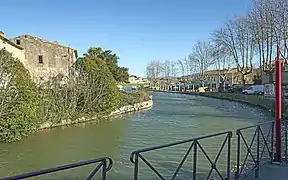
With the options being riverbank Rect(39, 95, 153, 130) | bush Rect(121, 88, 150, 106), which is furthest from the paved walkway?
bush Rect(121, 88, 150, 106)

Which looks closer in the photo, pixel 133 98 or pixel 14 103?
pixel 14 103

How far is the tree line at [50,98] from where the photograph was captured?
571 inches

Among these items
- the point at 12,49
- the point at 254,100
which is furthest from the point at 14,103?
the point at 254,100

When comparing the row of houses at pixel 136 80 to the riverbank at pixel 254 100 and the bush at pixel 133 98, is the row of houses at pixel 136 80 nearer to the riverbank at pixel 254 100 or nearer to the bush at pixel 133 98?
the riverbank at pixel 254 100

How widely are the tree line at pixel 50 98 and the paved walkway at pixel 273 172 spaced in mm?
10820

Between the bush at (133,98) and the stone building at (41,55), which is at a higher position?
the stone building at (41,55)

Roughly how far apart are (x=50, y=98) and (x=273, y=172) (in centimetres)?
1549

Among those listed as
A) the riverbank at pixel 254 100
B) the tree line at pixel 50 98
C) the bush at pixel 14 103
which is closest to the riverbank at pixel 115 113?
the tree line at pixel 50 98

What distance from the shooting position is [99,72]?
24672 mm

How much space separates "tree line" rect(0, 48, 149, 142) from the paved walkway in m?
10.8

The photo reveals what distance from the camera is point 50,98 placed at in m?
19.5

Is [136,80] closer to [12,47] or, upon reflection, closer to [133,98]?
[133,98]

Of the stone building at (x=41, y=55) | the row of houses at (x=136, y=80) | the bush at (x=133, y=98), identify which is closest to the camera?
the bush at (x=133, y=98)

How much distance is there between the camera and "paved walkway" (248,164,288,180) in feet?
18.1
